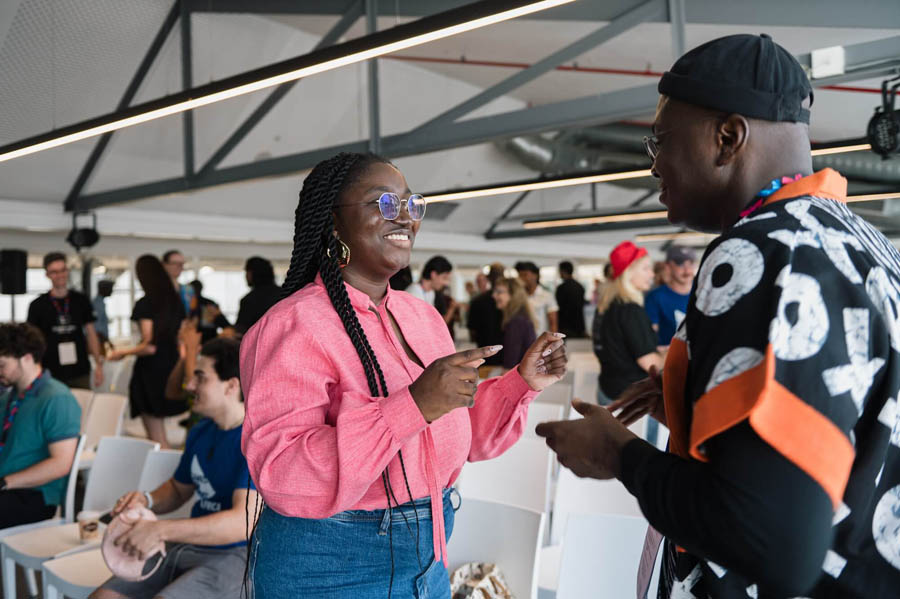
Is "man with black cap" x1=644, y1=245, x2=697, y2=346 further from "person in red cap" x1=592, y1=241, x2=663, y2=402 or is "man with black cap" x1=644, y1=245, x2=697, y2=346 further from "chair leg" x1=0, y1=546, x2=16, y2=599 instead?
"chair leg" x1=0, y1=546, x2=16, y2=599

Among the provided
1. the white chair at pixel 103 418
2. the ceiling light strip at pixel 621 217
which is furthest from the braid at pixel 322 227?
the ceiling light strip at pixel 621 217

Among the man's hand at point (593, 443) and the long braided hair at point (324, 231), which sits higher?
the long braided hair at point (324, 231)

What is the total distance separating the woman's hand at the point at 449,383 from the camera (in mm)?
1175

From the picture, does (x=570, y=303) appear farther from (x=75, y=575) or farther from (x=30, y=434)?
(x=75, y=575)

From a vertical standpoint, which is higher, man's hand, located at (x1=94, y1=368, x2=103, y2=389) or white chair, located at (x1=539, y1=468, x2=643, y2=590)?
man's hand, located at (x1=94, y1=368, x2=103, y2=389)

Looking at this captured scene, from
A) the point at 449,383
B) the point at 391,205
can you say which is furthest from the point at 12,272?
the point at 449,383

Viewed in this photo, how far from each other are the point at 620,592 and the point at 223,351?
1.65m

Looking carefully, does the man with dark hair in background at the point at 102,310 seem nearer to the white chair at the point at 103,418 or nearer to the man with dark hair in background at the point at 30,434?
the white chair at the point at 103,418

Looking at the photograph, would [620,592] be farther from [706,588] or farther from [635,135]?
[635,135]

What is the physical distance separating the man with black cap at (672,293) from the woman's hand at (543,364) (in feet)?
10.1

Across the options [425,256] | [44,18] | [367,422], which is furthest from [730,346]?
[425,256]

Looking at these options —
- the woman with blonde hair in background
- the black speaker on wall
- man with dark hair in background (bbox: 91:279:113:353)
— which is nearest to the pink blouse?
the woman with blonde hair in background

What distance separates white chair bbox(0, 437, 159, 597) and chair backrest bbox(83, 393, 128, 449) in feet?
3.13

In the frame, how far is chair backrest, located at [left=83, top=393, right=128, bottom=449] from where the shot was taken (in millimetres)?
4492
